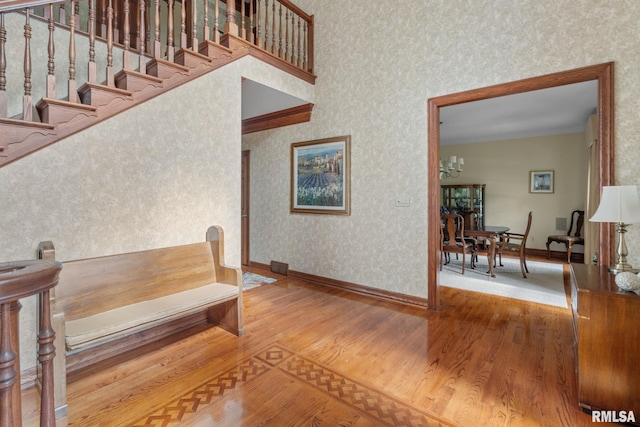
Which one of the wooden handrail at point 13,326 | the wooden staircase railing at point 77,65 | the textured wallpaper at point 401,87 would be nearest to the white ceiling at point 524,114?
the textured wallpaper at point 401,87

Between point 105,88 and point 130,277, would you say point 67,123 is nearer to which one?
point 105,88

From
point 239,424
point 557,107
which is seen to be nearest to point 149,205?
point 239,424

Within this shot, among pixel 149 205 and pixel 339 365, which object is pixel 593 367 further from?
pixel 149 205

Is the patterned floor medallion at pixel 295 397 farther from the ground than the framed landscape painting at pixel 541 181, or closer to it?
closer to it

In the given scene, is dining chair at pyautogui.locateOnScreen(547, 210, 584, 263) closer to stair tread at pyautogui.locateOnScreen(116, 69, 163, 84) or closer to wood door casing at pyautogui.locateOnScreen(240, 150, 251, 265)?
wood door casing at pyautogui.locateOnScreen(240, 150, 251, 265)

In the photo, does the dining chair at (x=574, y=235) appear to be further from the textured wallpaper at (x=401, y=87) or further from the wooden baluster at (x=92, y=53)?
the wooden baluster at (x=92, y=53)

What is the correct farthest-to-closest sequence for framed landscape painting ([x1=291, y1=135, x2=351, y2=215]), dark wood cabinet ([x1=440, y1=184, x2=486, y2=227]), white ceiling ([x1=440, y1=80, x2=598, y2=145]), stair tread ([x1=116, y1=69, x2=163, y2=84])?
dark wood cabinet ([x1=440, y1=184, x2=486, y2=227])
white ceiling ([x1=440, y1=80, x2=598, y2=145])
framed landscape painting ([x1=291, y1=135, x2=351, y2=215])
stair tread ([x1=116, y1=69, x2=163, y2=84])

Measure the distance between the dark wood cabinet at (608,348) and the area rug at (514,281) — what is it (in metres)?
2.02

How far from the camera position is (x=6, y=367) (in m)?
0.70

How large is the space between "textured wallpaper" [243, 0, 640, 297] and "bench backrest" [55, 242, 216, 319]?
189 centimetres

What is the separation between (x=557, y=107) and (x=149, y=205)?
595cm

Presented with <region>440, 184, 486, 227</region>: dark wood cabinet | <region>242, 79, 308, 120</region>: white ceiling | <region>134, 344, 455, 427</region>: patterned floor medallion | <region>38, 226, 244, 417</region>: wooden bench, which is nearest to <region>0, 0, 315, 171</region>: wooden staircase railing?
<region>242, 79, 308, 120</region>: white ceiling

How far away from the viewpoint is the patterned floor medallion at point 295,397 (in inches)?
63.8

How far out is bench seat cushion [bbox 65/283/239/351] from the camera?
1.78 m
